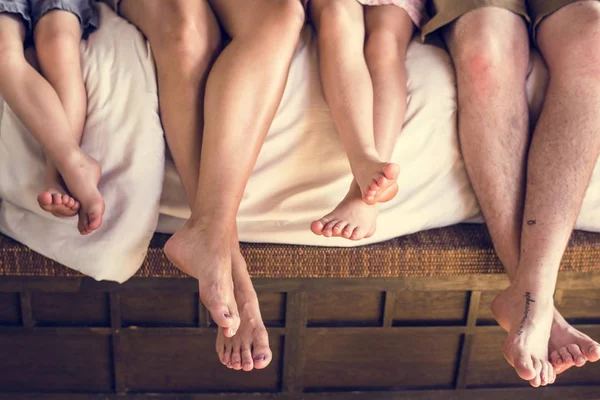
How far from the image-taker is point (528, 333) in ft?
3.29

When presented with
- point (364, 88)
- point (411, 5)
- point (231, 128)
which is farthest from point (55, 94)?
point (411, 5)

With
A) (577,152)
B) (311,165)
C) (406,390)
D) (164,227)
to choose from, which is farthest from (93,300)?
(577,152)

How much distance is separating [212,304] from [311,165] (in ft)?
1.06

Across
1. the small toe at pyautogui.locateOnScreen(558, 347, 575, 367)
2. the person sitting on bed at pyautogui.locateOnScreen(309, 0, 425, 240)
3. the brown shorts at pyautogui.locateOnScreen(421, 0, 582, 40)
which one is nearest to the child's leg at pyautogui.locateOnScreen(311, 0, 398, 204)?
the person sitting on bed at pyautogui.locateOnScreen(309, 0, 425, 240)

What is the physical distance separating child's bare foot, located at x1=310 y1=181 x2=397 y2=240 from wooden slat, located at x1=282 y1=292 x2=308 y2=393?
22 cm

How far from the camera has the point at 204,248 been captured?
0.96m

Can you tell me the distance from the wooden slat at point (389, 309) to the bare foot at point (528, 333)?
0.20 metres

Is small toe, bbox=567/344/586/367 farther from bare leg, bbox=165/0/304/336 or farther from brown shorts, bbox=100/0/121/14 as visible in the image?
brown shorts, bbox=100/0/121/14

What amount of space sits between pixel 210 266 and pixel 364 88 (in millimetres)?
395

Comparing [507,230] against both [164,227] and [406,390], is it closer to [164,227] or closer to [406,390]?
[406,390]

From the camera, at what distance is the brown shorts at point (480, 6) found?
3.89 ft

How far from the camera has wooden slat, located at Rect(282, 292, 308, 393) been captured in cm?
118

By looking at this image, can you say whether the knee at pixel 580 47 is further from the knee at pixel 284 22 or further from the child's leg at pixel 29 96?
the child's leg at pixel 29 96

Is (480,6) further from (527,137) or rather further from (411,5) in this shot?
(527,137)
